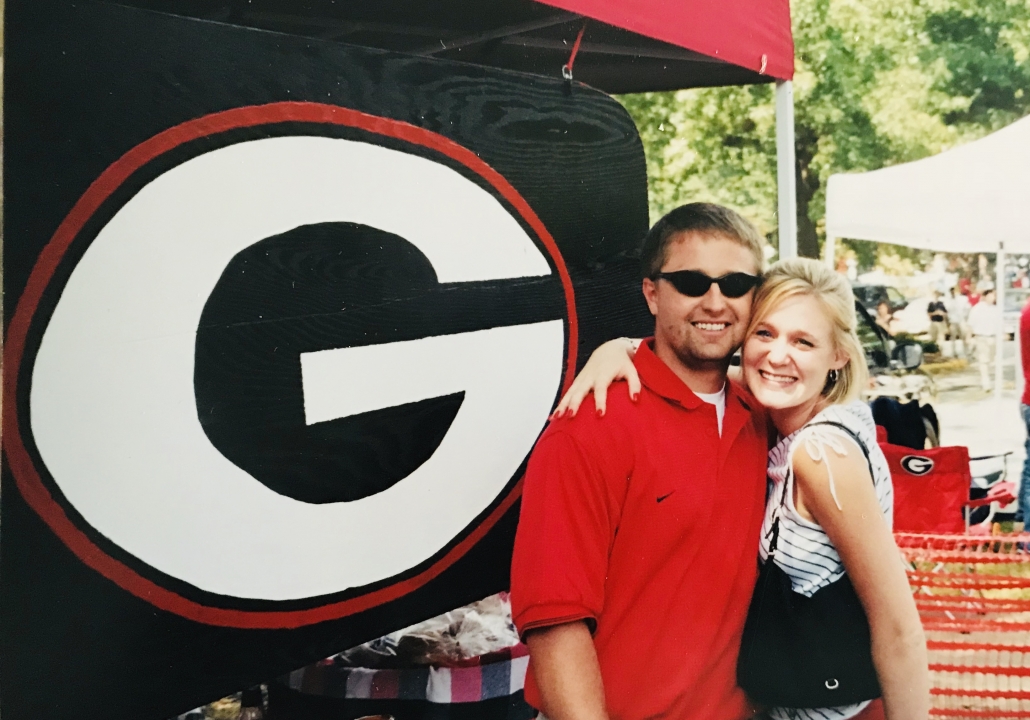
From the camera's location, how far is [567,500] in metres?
1.56

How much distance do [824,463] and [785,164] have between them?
149cm

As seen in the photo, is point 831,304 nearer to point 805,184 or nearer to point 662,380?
point 662,380

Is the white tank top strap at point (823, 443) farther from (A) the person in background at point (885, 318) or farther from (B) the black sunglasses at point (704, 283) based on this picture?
(A) the person in background at point (885, 318)

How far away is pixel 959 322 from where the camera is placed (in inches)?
399

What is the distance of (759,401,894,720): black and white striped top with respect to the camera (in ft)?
5.32

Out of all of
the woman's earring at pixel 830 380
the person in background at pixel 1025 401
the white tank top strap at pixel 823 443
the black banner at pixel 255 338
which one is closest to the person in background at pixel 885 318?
the person in background at pixel 1025 401

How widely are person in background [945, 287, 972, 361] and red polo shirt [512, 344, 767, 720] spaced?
8.68m

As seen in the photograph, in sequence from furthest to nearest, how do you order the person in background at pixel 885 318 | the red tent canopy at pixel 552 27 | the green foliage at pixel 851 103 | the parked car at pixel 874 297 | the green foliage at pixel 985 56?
the parked car at pixel 874 297 → the person in background at pixel 885 318 → the green foliage at pixel 851 103 → the green foliage at pixel 985 56 → the red tent canopy at pixel 552 27

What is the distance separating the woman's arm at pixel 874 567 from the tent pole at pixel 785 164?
4.08 ft

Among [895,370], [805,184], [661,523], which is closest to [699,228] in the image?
[661,523]

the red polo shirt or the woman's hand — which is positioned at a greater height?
the woman's hand

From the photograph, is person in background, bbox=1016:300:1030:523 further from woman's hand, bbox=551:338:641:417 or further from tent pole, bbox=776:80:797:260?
woman's hand, bbox=551:338:641:417

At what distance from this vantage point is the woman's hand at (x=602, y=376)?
5.50 ft

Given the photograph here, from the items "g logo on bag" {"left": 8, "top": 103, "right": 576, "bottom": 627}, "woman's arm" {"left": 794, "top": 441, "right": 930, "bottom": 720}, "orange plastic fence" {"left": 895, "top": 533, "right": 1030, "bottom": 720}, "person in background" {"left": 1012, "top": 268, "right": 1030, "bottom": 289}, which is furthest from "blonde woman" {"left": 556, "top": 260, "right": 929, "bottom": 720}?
"person in background" {"left": 1012, "top": 268, "right": 1030, "bottom": 289}
